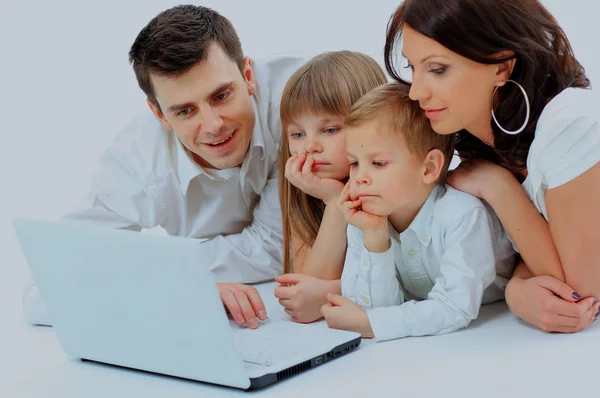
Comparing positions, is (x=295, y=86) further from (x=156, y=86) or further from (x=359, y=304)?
(x=359, y=304)

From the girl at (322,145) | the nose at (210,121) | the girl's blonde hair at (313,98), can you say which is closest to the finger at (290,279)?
the girl at (322,145)

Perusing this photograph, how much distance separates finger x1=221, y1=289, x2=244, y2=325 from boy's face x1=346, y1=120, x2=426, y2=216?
0.37 m

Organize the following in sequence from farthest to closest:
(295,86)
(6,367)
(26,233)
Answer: (295,86) < (6,367) < (26,233)

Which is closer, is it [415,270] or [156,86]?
[415,270]

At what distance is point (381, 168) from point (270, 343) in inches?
17.9

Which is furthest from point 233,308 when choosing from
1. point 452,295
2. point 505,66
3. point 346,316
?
point 505,66

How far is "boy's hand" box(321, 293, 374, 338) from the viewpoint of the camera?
2.09 meters

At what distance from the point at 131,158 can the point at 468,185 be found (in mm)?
992

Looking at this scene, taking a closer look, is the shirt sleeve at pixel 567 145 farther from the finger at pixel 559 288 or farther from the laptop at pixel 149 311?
the laptop at pixel 149 311

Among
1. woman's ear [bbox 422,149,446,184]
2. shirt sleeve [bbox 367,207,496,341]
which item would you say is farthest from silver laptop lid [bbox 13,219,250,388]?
woman's ear [bbox 422,149,446,184]

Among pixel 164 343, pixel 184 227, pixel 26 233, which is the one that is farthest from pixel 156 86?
pixel 164 343

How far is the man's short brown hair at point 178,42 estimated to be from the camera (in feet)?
7.92

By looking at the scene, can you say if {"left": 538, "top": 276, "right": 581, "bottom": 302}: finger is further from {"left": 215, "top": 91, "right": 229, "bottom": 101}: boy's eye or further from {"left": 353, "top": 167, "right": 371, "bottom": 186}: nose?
{"left": 215, "top": 91, "right": 229, "bottom": 101}: boy's eye

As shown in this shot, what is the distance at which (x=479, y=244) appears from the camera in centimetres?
210
